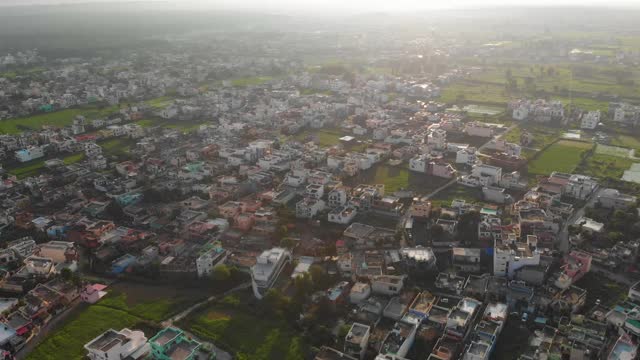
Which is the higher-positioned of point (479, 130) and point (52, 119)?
point (479, 130)

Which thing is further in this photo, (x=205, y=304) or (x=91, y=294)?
(x=91, y=294)

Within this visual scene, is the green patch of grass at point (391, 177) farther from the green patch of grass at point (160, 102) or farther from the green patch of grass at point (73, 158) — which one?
the green patch of grass at point (160, 102)

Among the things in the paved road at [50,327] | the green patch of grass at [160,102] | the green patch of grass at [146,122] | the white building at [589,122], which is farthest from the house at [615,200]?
the green patch of grass at [160,102]

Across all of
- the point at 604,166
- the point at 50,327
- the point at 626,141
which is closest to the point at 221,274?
the point at 50,327

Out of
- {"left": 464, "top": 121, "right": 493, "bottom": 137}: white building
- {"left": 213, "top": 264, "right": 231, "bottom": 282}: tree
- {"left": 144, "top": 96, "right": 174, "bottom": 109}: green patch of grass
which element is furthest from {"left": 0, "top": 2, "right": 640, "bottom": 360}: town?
{"left": 144, "top": 96, "right": 174, "bottom": 109}: green patch of grass

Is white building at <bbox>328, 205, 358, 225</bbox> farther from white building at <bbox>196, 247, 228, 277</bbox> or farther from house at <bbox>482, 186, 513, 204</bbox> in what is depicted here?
house at <bbox>482, 186, 513, 204</bbox>

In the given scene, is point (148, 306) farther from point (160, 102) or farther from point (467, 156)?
point (160, 102)
